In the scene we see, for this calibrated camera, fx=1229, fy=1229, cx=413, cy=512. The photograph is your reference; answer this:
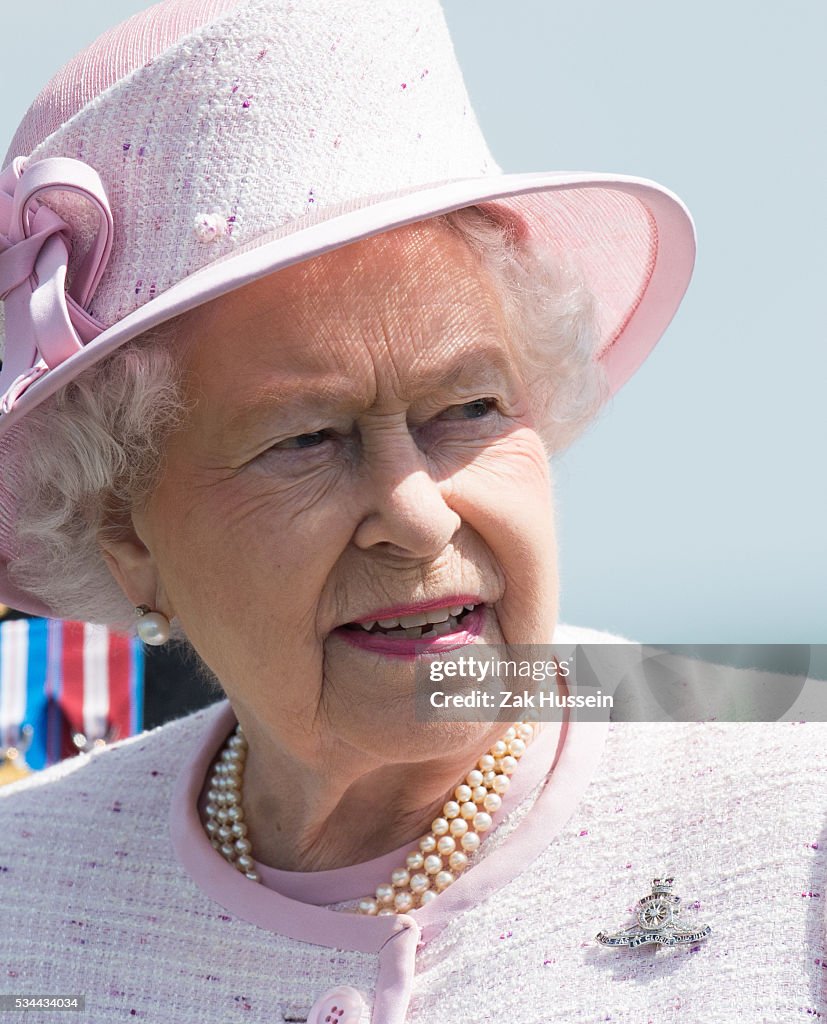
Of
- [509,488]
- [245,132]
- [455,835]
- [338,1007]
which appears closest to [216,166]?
[245,132]

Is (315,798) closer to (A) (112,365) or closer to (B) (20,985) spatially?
(B) (20,985)

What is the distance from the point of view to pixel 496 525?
2.02 metres

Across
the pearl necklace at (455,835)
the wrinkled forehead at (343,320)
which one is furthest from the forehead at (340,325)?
the pearl necklace at (455,835)

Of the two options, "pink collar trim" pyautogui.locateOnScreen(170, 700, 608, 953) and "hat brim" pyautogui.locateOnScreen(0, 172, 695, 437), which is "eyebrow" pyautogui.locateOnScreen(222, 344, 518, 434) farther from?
"pink collar trim" pyautogui.locateOnScreen(170, 700, 608, 953)

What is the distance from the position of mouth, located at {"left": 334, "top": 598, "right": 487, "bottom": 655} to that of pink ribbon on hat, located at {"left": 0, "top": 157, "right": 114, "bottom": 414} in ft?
2.12

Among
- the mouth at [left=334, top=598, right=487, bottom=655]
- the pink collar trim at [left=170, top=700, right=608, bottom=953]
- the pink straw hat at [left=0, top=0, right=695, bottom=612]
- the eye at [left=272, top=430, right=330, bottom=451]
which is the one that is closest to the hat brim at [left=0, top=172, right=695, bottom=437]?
the pink straw hat at [left=0, top=0, right=695, bottom=612]

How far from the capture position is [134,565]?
7.68 ft

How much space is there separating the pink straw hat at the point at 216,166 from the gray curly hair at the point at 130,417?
0.11m

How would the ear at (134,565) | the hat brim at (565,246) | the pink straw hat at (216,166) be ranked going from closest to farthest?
the hat brim at (565,246) < the pink straw hat at (216,166) < the ear at (134,565)

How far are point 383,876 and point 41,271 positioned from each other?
1.22 m

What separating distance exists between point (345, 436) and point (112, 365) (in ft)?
1.39

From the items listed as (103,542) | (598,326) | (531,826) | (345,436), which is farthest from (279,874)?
(598,326)

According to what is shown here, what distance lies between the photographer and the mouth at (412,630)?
6.48ft

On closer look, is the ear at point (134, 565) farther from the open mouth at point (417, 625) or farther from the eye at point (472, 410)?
the eye at point (472, 410)
